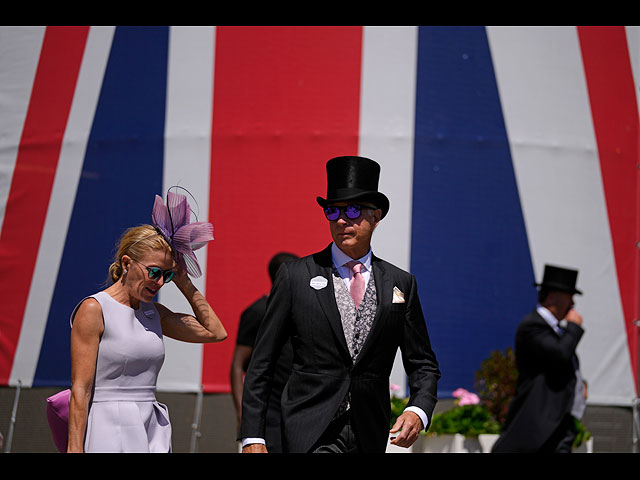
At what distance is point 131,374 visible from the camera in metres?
3.64

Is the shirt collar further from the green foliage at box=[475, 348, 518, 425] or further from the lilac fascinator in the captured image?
the green foliage at box=[475, 348, 518, 425]

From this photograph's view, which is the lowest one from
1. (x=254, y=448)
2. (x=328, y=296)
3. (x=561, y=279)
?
→ (x=254, y=448)

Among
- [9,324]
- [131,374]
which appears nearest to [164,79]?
[9,324]

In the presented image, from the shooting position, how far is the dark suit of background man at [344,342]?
3.46 m

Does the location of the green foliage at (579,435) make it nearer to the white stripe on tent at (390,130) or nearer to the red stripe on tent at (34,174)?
the white stripe on tent at (390,130)

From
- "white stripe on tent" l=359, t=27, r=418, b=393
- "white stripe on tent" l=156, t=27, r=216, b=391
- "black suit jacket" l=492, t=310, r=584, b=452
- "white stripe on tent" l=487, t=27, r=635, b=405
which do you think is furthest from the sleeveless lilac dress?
"white stripe on tent" l=487, t=27, r=635, b=405

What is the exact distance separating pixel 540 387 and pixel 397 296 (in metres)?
3.15

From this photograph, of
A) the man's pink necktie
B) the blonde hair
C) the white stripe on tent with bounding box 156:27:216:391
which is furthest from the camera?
the white stripe on tent with bounding box 156:27:216:391

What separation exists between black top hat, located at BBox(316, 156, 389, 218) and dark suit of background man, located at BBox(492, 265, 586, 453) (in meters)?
3.10

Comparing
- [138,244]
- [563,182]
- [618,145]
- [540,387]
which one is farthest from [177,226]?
[618,145]

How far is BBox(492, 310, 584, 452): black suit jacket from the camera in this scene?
20.7ft

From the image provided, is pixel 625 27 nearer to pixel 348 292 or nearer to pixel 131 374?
pixel 348 292

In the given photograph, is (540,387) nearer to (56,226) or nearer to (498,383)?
(498,383)

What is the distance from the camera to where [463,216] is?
762cm
